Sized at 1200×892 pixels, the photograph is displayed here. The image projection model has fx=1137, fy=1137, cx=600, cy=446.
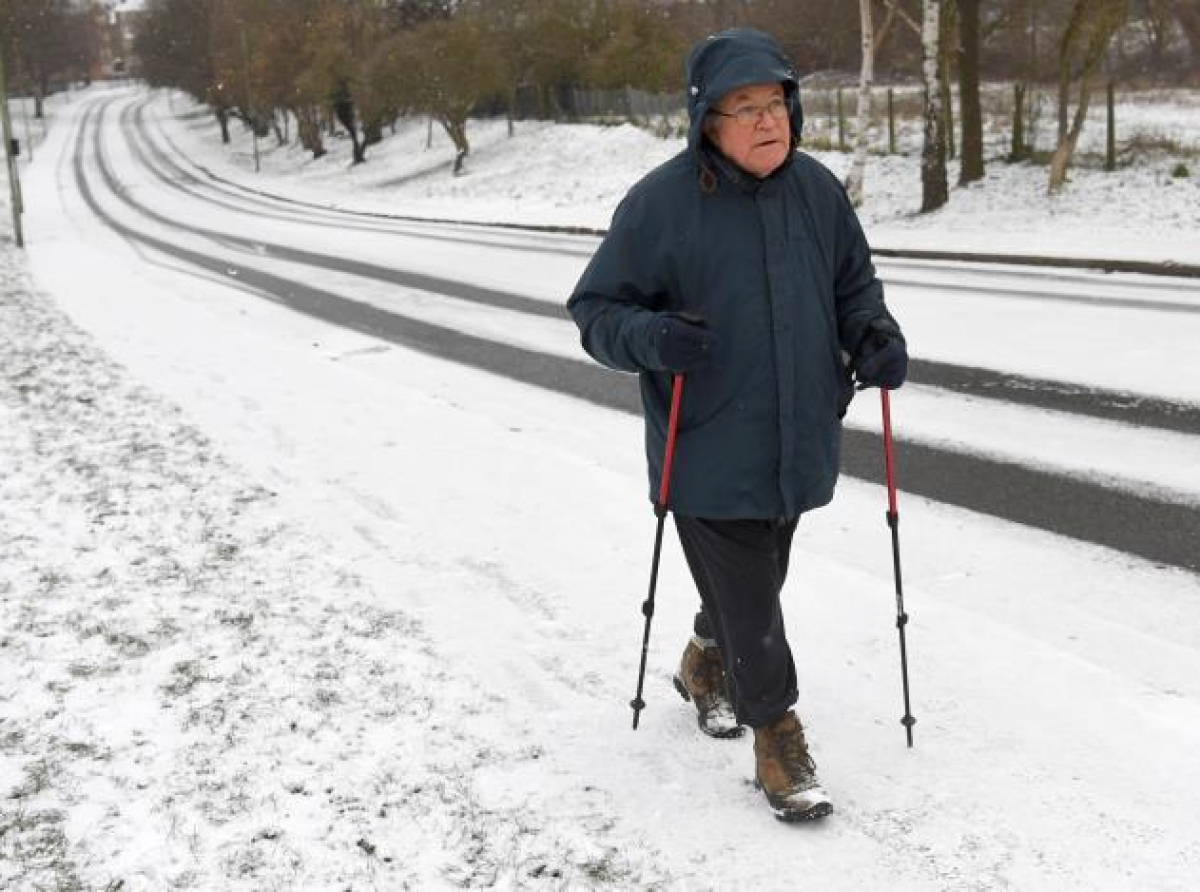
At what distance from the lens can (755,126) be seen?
295 centimetres

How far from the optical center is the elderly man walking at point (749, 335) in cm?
298

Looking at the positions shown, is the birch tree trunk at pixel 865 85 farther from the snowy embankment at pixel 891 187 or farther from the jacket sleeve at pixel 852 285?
the jacket sleeve at pixel 852 285

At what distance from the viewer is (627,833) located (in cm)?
320

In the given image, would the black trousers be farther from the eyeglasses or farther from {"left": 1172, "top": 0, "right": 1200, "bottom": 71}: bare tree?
{"left": 1172, "top": 0, "right": 1200, "bottom": 71}: bare tree

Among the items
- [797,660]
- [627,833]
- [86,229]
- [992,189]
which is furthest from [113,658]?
[86,229]

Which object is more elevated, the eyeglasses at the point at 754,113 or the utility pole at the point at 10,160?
the utility pole at the point at 10,160

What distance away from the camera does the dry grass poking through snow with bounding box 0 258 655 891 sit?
311cm

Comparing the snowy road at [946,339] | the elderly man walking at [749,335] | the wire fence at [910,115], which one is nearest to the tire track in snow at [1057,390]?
the snowy road at [946,339]

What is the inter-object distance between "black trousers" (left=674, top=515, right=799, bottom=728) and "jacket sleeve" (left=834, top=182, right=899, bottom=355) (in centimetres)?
57

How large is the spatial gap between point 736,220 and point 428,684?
6.65 feet

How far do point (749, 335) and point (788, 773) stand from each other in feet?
4.13

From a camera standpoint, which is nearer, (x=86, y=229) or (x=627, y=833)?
(x=627, y=833)

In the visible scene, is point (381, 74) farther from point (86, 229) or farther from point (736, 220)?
point (736, 220)

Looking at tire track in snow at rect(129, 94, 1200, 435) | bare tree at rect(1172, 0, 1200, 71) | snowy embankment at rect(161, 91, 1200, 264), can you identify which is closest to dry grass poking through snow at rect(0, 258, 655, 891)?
tire track in snow at rect(129, 94, 1200, 435)
